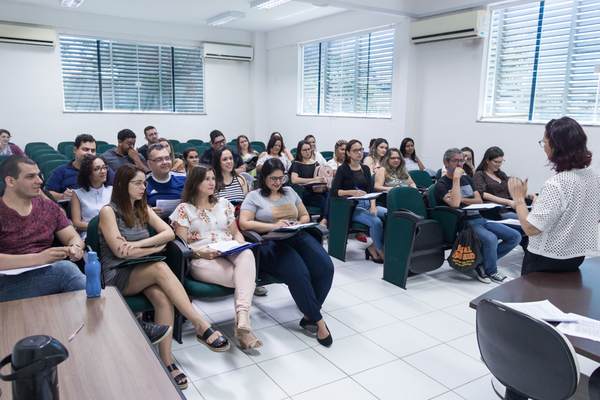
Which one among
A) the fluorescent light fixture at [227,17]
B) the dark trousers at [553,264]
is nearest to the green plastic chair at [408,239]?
the dark trousers at [553,264]

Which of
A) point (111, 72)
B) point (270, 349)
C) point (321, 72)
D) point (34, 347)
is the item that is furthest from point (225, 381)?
point (111, 72)

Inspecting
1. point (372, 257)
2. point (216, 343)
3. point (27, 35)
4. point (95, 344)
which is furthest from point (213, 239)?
point (27, 35)

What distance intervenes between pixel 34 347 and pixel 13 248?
1732mm

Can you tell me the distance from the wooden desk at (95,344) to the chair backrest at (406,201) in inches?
103

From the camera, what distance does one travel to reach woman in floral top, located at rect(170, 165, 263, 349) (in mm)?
2685

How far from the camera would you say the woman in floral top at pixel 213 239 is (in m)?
2.68

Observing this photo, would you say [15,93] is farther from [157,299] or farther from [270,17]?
[157,299]

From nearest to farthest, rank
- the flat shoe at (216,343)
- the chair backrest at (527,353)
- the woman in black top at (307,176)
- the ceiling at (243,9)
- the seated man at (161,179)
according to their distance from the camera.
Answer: the chair backrest at (527,353), the flat shoe at (216,343), the seated man at (161,179), the woman in black top at (307,176), the ceiling at (243,9)

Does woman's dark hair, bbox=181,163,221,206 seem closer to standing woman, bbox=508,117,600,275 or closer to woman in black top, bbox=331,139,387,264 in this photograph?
woman in black top, bbox=331,139,387,264

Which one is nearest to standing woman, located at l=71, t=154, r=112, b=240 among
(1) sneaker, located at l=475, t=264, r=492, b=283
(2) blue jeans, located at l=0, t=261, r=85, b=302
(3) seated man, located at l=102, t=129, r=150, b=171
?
(2) blue jeans, located at l=0, t=261, r=85, b=302

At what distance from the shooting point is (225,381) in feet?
7.89

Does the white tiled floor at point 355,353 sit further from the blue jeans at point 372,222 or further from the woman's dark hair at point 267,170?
the woman's dark hair at point 267,170

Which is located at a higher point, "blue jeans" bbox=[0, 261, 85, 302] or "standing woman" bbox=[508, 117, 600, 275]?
"standing woman" bbox=[508, 117, 600, 275]

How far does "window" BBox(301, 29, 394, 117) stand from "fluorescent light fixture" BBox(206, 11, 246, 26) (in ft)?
5.66
